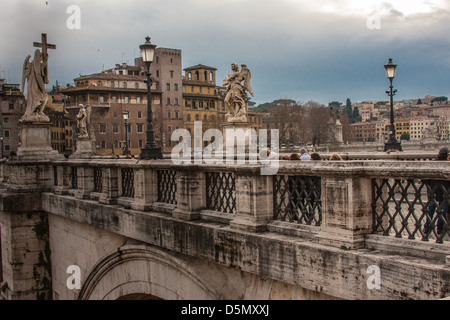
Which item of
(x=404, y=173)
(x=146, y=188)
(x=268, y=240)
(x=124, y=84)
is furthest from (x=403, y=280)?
(x=124, y=84)

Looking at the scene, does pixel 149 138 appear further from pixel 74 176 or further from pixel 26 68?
pixel 26 68

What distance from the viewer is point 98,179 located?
11.4 meters

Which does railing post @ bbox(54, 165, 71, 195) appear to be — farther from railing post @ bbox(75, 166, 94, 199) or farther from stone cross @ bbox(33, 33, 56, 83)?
stone cross @ bbox(33, 33, 56, 83)

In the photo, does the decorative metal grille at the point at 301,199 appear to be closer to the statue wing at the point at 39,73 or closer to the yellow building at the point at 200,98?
the statue wing at the point at 39,73

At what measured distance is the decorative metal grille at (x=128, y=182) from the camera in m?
9.95

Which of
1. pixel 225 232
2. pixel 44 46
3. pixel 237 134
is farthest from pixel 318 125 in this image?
pixel 225 232

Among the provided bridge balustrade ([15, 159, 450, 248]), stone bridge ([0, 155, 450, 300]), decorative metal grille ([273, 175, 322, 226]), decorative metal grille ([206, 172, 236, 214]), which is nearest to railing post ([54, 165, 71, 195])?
stone bridge ([0, 155, 450, 300])

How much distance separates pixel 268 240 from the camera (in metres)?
5.85

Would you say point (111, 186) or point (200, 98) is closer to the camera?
point (111, 186)

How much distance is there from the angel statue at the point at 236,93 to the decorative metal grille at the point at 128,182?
5.10 m

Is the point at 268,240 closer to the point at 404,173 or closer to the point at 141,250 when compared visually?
the point at 404,173

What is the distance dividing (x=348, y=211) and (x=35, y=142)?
12.0m

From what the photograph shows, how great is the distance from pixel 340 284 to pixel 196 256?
2745mm
